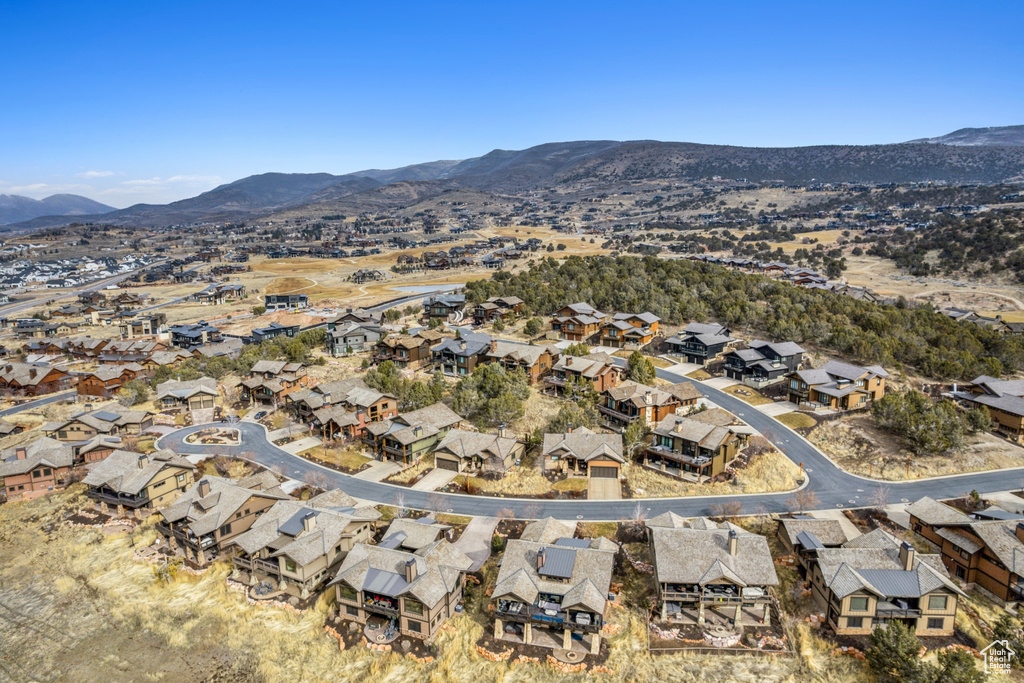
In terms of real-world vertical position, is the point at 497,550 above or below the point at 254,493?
below

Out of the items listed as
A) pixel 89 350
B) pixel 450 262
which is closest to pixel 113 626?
Result: pixel 89 350

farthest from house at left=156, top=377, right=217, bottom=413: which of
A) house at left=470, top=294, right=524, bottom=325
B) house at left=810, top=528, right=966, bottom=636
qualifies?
house at left=810, top=528, right=966, bottom=636

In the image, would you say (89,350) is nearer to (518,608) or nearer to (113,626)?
(113,626)

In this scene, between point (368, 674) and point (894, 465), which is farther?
point (894, 465)

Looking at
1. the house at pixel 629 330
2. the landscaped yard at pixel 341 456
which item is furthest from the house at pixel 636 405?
the landscaped yard at pixel 341 456

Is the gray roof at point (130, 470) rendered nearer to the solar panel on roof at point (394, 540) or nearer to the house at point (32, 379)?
the solar panel on roof at point (394, 540)

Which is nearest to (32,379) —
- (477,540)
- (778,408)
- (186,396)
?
(186,396)
